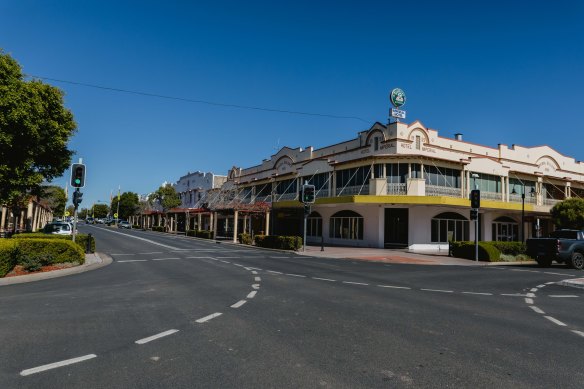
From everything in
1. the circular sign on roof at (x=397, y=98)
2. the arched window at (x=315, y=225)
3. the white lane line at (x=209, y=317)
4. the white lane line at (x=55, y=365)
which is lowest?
the white lane line at (x=55, y=365)

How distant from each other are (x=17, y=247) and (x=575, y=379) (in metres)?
14.8

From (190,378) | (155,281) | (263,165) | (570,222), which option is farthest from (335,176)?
(190,378)

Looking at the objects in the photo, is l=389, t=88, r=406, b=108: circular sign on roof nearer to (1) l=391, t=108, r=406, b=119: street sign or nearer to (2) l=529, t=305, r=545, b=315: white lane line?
(1) l=391, t=108, r=406, b=119: street sign

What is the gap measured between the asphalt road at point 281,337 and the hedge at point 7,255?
5.31 feet

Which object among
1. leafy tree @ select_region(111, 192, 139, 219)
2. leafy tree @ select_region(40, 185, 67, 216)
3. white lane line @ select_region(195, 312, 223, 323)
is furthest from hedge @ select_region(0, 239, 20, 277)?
leafy tree @ select_region(111, 192, 139, 219)

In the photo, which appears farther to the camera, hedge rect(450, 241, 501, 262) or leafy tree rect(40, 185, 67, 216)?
leafy tree rect(40, 185, 67, 216)

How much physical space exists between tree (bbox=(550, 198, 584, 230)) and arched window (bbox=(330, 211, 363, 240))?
1658 centimetres

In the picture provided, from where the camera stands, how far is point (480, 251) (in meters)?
24.1

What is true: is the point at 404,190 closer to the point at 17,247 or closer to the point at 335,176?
the point at 335,176

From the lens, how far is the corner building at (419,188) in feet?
101

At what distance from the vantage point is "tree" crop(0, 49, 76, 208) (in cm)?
1562

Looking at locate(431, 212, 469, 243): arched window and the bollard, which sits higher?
locate(431, 212, 469, 243): arched window

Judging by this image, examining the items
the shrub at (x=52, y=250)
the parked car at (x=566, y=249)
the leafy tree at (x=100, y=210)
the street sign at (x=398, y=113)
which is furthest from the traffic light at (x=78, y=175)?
the leafy tree at (x=100, y=210)

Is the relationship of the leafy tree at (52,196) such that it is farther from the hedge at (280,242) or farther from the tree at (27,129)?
the hedge at (280,242)
